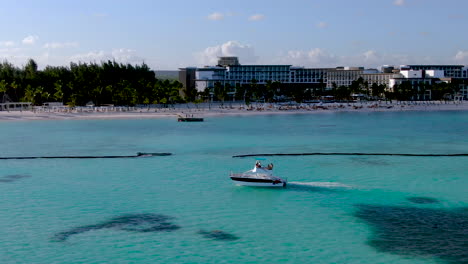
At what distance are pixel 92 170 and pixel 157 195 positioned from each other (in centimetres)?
1540

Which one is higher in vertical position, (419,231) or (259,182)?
(259,182)

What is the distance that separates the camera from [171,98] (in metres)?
178

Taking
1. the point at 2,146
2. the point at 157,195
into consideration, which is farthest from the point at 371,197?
the point at 2,146

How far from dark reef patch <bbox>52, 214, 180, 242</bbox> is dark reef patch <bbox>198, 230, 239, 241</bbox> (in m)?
2.19

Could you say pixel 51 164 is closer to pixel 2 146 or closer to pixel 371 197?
pixel 2 146

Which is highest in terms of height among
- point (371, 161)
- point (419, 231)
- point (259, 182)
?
point (371, 161)

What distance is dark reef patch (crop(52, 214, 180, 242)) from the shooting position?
35.7 m

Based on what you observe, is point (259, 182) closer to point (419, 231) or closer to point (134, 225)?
point (134, 225)

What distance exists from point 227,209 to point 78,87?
135m

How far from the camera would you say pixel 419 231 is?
1385 inches

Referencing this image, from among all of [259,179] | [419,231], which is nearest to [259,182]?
[259,179]

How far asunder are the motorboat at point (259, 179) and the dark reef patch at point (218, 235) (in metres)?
12.8

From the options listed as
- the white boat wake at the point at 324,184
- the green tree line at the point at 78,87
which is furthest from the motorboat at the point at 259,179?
the green tree line at the point at 78,87

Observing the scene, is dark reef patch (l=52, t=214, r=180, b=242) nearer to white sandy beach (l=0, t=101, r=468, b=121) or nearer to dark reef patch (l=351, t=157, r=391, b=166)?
dark reef patch (l=351, t=157, r=391, b=166)
